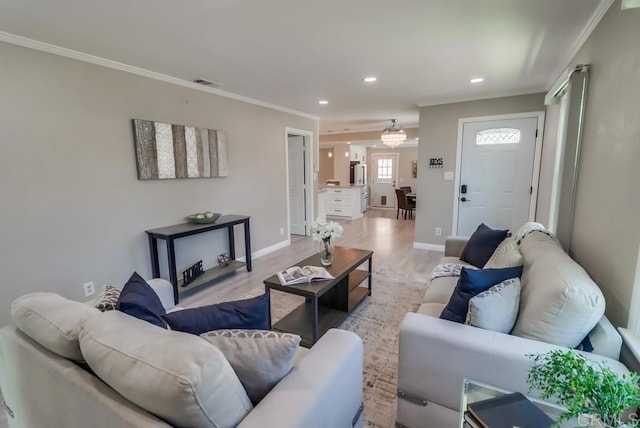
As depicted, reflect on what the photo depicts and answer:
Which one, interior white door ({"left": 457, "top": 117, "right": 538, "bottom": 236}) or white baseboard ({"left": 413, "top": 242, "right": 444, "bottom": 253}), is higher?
interior white door ({"left": 457, "top": 117, "right": 538, "bottom": 236})

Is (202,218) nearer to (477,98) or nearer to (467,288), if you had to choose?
(467,288)

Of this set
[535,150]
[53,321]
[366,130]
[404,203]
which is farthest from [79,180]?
[404,203]

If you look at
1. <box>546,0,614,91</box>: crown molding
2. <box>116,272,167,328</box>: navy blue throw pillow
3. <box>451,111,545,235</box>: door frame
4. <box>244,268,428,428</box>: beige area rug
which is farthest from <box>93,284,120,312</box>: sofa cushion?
<box>451,111,545,235</box>: door frame

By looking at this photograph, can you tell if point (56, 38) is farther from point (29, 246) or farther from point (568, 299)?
point (568, 299)


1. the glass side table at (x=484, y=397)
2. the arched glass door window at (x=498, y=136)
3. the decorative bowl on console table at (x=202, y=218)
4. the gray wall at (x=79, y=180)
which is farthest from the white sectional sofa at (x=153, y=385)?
the arched glass door window at (x=498, y=136)

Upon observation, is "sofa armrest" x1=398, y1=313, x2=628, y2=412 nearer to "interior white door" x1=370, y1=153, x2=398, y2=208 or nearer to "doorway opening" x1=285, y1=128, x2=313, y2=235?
"doorway opening" x1=285, y1=128, x2=313, y2=235

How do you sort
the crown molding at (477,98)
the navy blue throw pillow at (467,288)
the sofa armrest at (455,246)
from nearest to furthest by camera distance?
the navy blue throw pillow at (467,288)
the sofa armrest at (455,246)
the crown molding at (477,98)

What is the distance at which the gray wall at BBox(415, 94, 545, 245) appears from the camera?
4.53 metres

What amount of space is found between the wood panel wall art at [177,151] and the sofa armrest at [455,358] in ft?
9.86

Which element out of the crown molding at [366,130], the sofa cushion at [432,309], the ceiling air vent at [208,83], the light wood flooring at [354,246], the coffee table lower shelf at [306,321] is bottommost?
the light wood flooring at [354,246]

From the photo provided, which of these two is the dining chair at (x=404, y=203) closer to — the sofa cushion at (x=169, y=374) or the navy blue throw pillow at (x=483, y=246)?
the navy blue throw pillow at (x=483, y=246)

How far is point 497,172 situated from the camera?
4.51 meters

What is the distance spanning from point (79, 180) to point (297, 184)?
3830 mm

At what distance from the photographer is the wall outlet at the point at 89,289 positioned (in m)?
2.82
